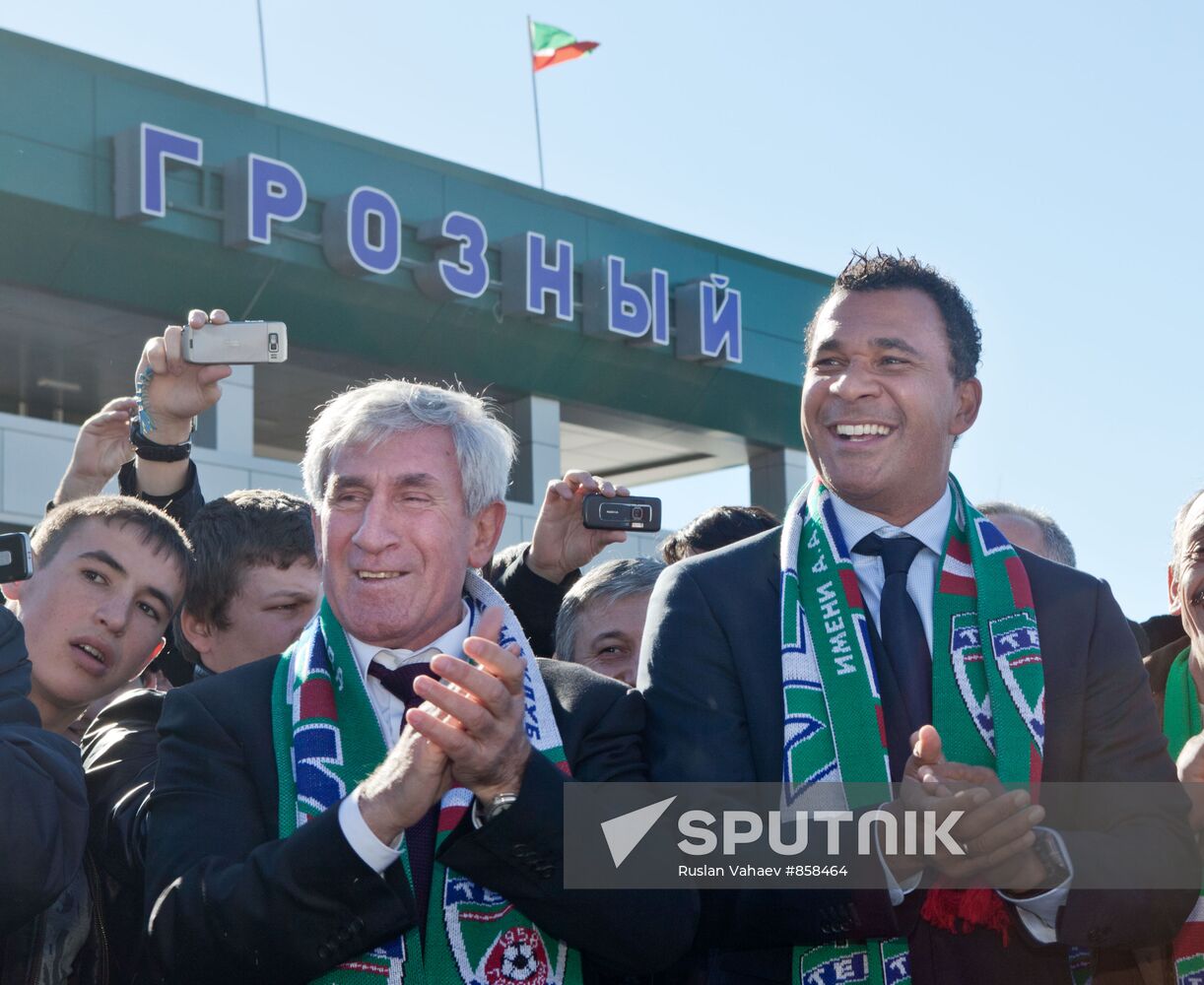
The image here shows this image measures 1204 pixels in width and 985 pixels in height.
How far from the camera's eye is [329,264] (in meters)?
17.7

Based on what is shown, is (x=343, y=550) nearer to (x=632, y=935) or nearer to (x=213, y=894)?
(x=213, y=894)

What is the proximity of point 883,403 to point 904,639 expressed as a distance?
49cm

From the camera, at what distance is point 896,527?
3.28 metres

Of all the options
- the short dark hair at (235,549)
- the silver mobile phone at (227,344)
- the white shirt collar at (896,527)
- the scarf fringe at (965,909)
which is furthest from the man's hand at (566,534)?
the scarf fringe at (965,909)

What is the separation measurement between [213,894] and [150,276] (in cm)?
1464

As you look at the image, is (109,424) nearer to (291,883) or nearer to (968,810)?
(291,883)

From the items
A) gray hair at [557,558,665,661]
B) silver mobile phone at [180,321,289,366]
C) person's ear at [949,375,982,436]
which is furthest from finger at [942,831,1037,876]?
silver mobile phone at [180,321,289,366]

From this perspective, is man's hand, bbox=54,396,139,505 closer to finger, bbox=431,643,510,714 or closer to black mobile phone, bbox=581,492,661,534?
black mobile phone, bbox=581,492,661,534

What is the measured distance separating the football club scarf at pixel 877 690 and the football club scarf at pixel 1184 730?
0.93 metres

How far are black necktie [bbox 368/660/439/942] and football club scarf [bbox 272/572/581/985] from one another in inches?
0.7

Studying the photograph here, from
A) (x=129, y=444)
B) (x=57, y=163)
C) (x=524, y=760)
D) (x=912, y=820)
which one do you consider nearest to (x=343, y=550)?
(x=524, y=760)

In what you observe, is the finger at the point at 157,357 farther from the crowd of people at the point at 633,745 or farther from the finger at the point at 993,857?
the finger at the point at 993,857

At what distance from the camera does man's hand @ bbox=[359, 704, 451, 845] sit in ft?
8.28

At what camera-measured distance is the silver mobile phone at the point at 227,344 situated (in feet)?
14.2
